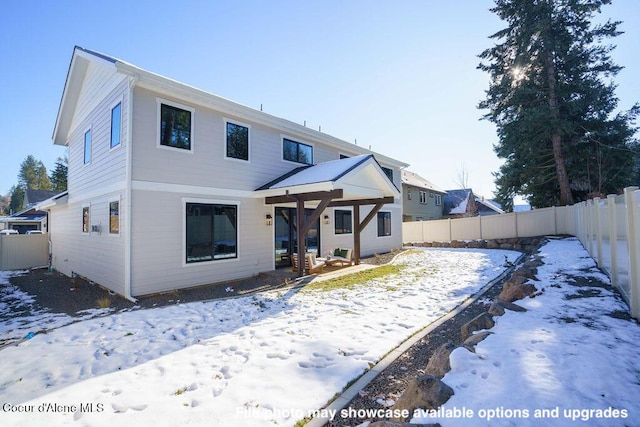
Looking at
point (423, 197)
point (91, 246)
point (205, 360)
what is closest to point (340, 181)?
point (205, 360)

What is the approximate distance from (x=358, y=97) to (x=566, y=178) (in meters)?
12.3

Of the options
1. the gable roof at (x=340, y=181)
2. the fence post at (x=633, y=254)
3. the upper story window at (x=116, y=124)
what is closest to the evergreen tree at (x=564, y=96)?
the gable roof at (x=340, y=181)

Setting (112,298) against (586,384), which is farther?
(112,298)

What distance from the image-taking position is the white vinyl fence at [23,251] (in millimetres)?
13709

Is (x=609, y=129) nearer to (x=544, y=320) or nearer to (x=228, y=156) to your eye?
(x=544, y=320)

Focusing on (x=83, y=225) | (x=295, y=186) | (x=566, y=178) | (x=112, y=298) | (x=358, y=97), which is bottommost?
(x=112, y=298)

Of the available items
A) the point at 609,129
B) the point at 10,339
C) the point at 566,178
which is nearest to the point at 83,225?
the point at 10,339

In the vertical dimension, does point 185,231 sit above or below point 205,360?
above

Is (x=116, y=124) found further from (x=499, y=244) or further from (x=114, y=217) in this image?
(x=499, y=244)

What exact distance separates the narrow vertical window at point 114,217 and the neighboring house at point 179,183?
31 millimetres

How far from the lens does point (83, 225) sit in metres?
11.0

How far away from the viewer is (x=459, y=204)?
33531 mm

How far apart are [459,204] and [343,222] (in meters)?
24.1

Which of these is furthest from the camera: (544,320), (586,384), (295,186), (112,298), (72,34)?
(72,34)
